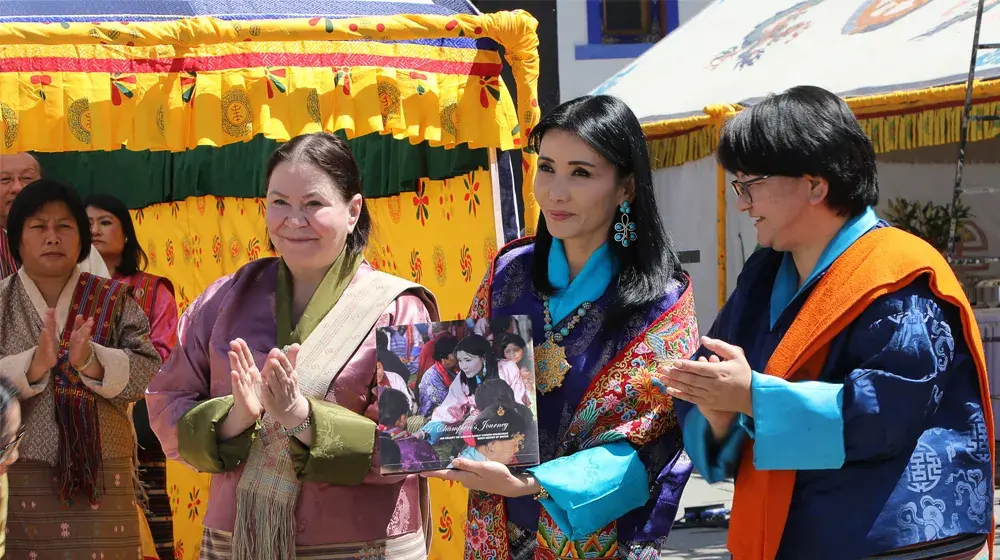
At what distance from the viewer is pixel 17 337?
369cm

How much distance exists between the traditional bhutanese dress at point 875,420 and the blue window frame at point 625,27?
1194cm

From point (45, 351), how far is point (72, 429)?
0.46 meters

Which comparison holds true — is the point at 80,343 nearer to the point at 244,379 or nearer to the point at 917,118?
the point at 244,379

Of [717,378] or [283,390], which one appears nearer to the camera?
[717,378]

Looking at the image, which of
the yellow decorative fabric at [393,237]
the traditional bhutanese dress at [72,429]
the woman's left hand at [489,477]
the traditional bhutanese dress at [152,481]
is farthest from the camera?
the traditional bhutanese dress at [152,481]

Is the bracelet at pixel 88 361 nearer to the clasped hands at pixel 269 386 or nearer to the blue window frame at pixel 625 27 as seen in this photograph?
the clasped hands at pixel 269 386

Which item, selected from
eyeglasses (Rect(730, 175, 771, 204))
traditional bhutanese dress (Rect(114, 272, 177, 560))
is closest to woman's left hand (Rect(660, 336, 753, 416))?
eyeglasses (Rect(730, 175, 771, 204))

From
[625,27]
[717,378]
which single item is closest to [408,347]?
[717,378]

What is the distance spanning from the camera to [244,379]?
2373 mm

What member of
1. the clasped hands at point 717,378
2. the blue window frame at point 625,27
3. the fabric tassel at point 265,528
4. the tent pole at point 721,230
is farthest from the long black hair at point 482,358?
the blue window frame at point 625,27

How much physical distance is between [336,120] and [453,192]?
2.51 ft

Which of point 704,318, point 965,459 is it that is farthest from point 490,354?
point 704,318

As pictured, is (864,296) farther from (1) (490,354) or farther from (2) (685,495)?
(2) (685,495)

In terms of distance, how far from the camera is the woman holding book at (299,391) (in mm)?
2426
